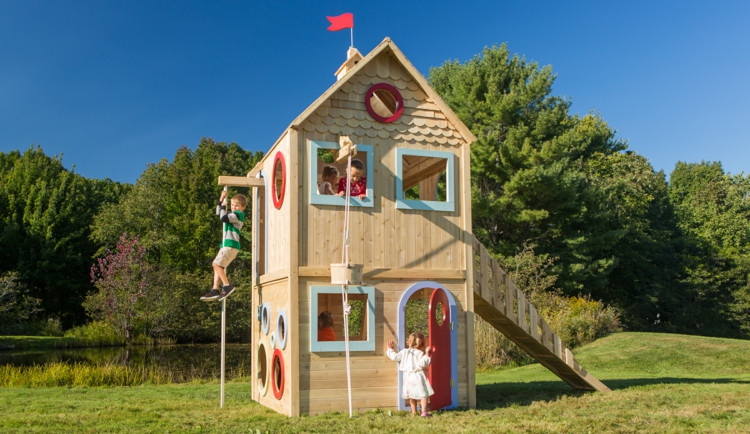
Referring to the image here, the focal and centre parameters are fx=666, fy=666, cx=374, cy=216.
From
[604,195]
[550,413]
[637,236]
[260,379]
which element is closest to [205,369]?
[260,379]

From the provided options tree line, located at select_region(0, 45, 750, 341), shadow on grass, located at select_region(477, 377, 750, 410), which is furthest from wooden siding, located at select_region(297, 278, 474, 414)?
tree line, located at select_region(0, 45, 750, 341)

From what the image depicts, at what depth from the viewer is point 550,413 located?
31.9ft

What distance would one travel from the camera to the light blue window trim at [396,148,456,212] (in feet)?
34.7

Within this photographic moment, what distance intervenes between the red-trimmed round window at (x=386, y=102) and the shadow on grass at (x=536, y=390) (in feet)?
15.9

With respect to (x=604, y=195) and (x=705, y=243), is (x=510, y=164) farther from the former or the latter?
(x=705, y=243)

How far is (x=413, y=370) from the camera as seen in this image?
9.56m

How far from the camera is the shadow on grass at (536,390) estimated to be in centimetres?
1119

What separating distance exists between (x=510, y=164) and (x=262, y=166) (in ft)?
66.6

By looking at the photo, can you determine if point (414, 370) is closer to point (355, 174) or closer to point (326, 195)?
point (326, 195)

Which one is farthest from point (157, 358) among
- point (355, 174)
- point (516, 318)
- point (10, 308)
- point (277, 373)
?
point (516, 318)

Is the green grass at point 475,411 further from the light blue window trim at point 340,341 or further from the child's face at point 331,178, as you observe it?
the child's face at point 331,178

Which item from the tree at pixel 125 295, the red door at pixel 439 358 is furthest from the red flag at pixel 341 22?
the tree at pixel 125 295

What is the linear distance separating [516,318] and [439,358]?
6.31ft

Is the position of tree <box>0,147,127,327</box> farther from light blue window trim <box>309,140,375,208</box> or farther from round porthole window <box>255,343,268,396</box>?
light blue window trim <box>309,140,375,208</box>
